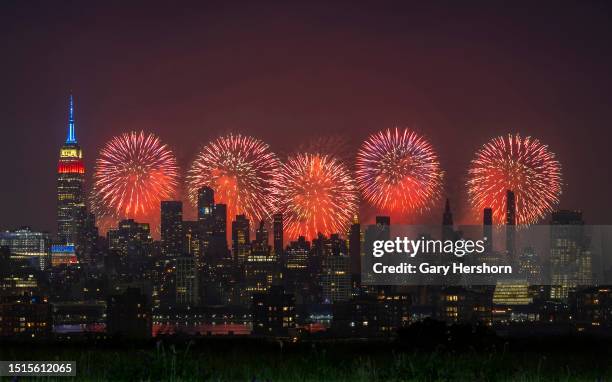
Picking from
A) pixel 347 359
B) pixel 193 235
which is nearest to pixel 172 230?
pixel 193 235

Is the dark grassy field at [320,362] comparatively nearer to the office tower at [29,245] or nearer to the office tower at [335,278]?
the office tower at [335,278]

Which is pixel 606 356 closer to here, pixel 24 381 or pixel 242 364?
pixel 242 364

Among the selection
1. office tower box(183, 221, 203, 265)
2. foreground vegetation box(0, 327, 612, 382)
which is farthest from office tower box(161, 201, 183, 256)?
foreground vegetation box(0, 327, 612, 382)

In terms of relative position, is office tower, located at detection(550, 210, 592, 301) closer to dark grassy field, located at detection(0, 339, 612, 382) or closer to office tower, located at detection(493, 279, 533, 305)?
office tower, located at detection(493, 279, 533, 305)

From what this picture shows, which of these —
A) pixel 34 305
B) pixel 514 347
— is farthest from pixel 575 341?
pixel 34 305

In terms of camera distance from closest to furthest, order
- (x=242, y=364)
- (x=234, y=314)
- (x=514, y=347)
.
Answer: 1. (x=242, y=364)
2. (x=514, y=347)
3. (x=234, y=314)
